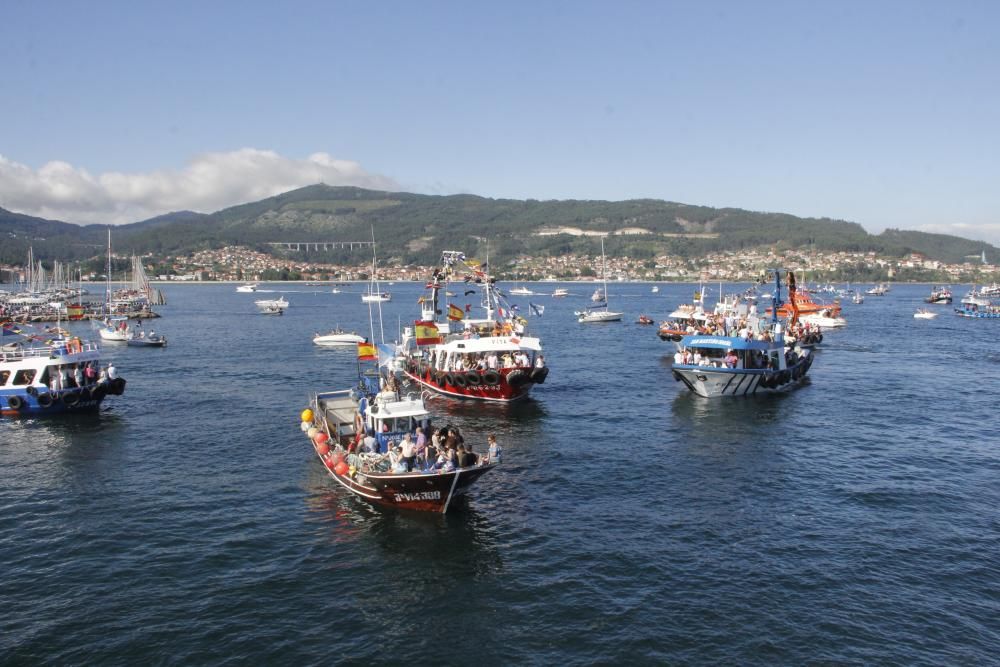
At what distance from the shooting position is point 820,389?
62844 millimetres

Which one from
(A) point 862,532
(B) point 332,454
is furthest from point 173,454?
(A) point 862,532

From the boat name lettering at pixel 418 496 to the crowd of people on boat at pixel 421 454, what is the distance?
97 cm

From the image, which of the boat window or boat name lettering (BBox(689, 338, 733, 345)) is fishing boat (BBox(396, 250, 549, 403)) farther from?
the boat window

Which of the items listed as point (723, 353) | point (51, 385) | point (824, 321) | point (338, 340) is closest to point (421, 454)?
point (51, 385)

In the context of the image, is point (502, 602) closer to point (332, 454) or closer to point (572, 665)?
point (572, 665)

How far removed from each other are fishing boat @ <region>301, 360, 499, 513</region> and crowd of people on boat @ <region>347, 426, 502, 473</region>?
0.04m

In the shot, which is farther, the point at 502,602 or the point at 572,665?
the point at 502,602

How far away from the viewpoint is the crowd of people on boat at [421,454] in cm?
2919

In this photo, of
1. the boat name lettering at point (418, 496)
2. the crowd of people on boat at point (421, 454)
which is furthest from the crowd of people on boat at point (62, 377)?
the boat name lettering at point (418, 496)

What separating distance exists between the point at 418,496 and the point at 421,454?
1.71 meters

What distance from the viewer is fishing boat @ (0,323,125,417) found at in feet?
162

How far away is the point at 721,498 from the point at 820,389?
34.8 m

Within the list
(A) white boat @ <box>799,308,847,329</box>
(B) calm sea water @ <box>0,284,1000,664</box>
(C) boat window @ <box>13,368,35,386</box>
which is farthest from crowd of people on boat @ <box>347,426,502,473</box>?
(A) white boat @ <box>799,308,847,329</box>

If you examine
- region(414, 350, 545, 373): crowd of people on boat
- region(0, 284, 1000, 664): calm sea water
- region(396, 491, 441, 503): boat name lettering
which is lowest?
region(0, 284, 1000, 664): calm sea water
